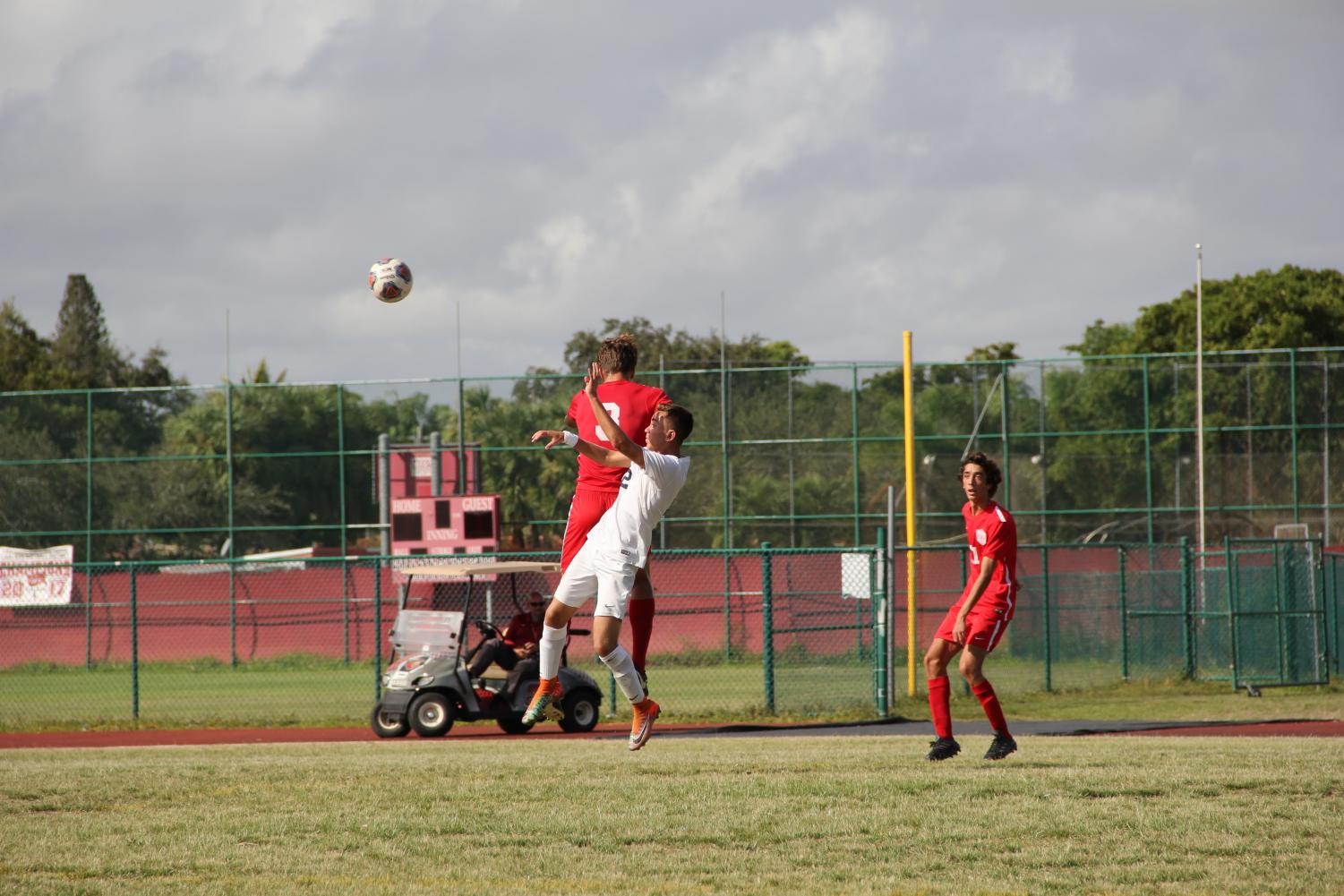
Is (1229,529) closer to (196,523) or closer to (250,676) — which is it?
(250,676)

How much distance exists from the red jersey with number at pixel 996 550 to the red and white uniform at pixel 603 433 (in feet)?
9.65

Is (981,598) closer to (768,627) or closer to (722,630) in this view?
(768,627)

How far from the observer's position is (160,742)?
1766 cm

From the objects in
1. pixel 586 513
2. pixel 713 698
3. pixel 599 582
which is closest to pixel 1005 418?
pixel 713 698

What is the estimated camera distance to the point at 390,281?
12484 mm

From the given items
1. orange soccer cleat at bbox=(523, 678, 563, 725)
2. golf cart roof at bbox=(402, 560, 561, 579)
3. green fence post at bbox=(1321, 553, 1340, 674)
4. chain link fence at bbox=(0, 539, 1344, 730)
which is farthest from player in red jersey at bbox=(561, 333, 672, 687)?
green fence post at bbox=(1321, 553, 1340, 674)

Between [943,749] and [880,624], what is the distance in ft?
24.7

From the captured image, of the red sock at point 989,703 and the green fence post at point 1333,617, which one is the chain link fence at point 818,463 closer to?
the green fence post at point 1333,617

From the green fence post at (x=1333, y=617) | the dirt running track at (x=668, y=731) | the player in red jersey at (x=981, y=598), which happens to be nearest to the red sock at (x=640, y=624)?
the player in red jersey at (x=981, y=598)

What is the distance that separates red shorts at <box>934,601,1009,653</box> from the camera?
10875 millimetres

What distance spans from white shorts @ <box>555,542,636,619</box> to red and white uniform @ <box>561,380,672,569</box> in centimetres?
18

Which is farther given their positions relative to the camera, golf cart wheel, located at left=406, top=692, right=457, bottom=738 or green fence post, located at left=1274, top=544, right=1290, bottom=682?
green fence post, located at left=1274, top=544, right=1290, bottom=682

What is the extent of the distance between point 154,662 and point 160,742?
13421mm

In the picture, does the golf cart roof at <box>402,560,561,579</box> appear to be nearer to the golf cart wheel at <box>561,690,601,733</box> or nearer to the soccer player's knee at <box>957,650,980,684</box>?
the golf cart wheel at <box>561,690,601,733</box>
